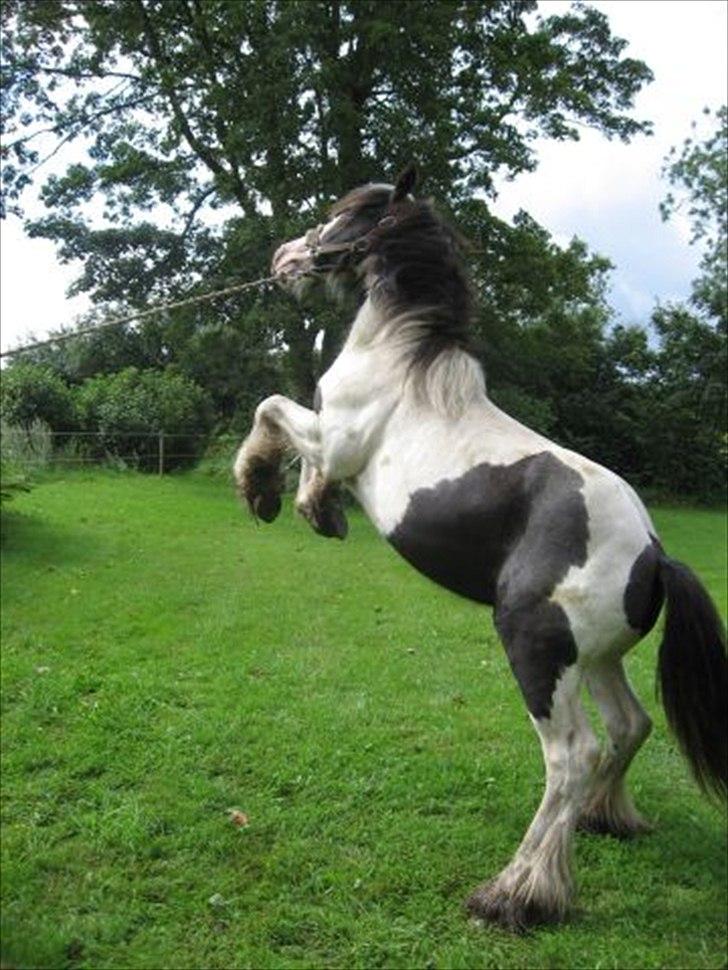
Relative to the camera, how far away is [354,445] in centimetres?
371

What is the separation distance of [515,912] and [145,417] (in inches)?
760

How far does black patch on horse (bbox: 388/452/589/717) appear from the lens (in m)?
3.25

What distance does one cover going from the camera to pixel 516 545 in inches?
133

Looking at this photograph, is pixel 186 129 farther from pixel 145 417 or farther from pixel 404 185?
pixel 404 185

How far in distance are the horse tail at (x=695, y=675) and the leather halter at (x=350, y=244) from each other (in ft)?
5.52

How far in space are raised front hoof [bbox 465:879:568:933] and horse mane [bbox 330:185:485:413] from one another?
1.81m

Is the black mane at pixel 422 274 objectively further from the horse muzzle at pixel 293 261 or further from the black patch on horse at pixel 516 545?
the black patch on horse at pixel 516 545

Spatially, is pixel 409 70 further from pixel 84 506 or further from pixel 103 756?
pixel 103 756

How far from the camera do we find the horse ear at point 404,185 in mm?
3766

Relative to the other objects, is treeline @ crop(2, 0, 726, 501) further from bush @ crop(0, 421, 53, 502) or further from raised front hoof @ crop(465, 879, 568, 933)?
raised front hoof @ crop(465, 879, 568, 933)

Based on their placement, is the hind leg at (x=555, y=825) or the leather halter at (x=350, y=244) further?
the leather halter at (x=350, y=244)

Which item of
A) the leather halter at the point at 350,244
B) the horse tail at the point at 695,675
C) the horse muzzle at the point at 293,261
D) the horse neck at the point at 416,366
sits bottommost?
the horse tail at the point at 695,675

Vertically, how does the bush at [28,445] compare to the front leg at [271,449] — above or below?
below

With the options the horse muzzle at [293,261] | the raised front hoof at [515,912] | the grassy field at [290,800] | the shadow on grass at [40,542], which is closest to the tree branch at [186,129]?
the shadow on grass at [40,542]
